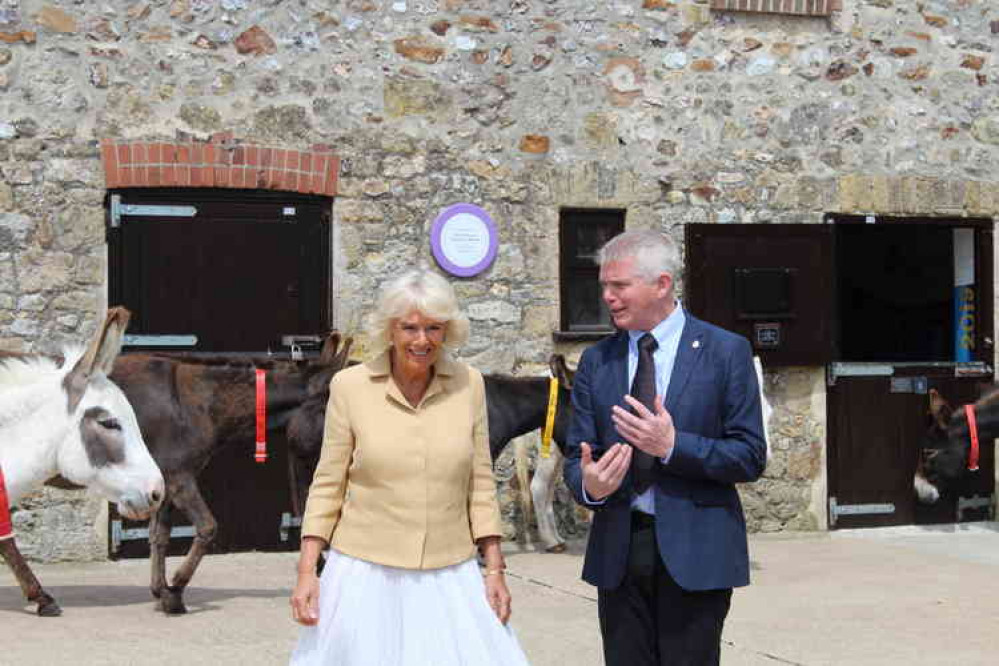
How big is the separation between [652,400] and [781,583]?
16.1ft

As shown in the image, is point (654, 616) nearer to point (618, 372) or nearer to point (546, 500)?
point (618, 372)

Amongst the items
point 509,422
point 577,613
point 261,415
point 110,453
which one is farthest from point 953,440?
point 110,453

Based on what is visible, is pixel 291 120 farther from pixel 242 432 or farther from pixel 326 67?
pixel 242 432

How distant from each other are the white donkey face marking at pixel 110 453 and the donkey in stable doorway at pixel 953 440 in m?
5.62

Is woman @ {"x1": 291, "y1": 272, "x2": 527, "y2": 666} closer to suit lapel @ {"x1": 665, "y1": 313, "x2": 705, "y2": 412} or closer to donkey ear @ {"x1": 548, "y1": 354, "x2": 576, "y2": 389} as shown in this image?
suit lapel @ {"x1": 665, "y1": 313, "x2": 705, "y2": 412}

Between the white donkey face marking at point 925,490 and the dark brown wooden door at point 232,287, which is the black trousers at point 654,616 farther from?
the white donkey face marking at point 925,490

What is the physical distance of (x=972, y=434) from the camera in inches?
398

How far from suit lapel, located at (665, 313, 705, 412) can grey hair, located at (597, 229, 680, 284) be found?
0.56 feet

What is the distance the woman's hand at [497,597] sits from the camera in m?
3.84

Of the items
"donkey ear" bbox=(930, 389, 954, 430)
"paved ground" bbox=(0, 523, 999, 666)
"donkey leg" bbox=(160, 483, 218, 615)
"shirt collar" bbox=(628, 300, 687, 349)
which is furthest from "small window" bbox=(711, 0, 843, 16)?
"shirt collar" bbox=(628, 300, 687, 349)

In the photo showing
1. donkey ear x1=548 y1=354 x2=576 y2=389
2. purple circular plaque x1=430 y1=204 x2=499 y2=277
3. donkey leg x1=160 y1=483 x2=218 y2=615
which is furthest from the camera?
purple circular plaque x1=430 y1=204 x2=499 y2=277

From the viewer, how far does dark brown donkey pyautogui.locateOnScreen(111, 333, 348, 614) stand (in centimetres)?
751

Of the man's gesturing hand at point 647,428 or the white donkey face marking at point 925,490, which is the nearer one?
the man's gesturing hand at point 647,428

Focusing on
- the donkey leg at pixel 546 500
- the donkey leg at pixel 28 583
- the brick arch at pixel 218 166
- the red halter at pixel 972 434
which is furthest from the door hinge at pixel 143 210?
the red halter at pixel 972 434
